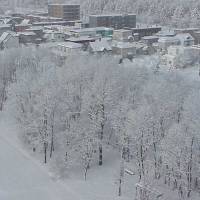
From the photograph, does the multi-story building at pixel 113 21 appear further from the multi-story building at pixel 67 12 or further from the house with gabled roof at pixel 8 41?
the house with gabled roof at pixel 8 41

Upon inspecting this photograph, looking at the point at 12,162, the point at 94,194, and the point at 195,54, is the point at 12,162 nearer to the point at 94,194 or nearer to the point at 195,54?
the point at 94,194

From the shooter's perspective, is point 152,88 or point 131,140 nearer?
point 131,140

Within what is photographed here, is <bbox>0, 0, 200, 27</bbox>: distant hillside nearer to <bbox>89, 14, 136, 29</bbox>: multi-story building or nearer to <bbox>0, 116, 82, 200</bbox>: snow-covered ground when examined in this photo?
<bbox>89, 14, 136, 29</bbox>: multi-story building

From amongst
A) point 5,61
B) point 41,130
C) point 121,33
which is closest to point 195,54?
point 121,33

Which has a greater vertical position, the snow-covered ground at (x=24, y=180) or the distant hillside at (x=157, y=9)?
the distant hillside at (x=157, y=9)

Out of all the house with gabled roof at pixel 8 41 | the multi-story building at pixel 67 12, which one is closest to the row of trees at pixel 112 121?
the house with gabled roof at pixel 8 41
